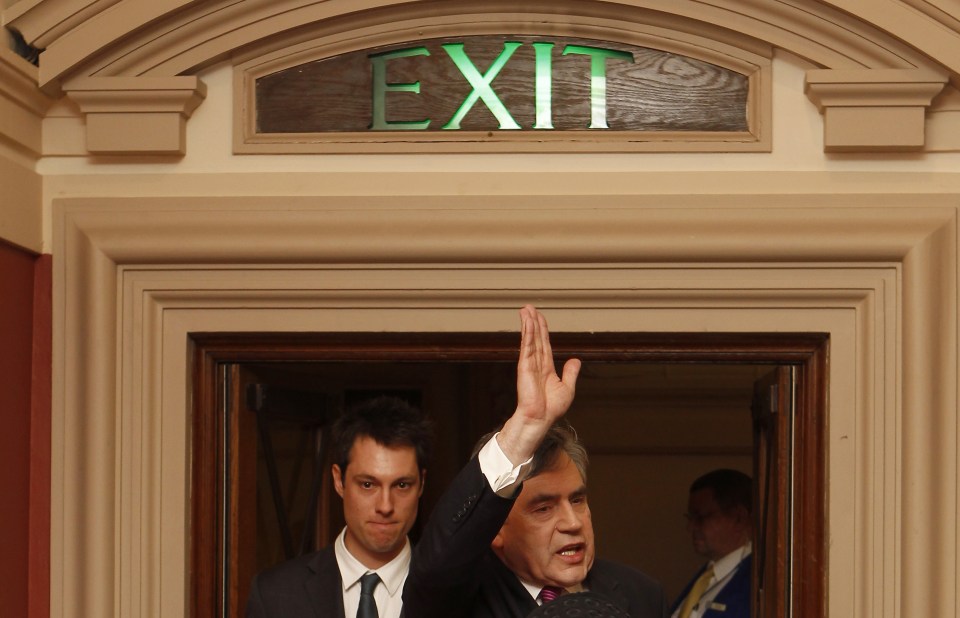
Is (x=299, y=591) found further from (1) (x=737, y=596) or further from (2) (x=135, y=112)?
(1) (x=737, y=596)

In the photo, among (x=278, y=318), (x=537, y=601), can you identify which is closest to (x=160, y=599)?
(x=278, y=318)

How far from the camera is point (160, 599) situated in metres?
3.17

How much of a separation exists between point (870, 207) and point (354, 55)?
1.27m

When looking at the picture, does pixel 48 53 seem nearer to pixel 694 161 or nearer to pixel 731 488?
pixel 694 161

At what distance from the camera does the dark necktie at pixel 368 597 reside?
124 inches

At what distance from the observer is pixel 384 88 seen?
3232 millimetres

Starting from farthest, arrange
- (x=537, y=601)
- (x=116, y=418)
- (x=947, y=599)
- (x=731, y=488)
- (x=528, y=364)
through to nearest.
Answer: (x=731, y=488)
(x=116, y=418)
(x=947, y=599)
(x=537, y=601)
(x=528, y=364)

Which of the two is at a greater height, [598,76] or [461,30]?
[461,30]

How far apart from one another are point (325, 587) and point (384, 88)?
121cm

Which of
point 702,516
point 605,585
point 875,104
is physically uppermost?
point 875,104

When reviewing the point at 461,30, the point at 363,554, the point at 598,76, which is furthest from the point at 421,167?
the point at 363,554

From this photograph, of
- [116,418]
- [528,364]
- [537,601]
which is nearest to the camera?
[528,364]

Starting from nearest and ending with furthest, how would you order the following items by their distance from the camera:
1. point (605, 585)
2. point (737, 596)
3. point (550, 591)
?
point (550, 591) → point (605, 585) → point (737, 596)

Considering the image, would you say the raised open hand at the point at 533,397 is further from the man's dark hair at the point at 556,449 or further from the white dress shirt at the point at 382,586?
the white dress shirt at the point at 382,586
